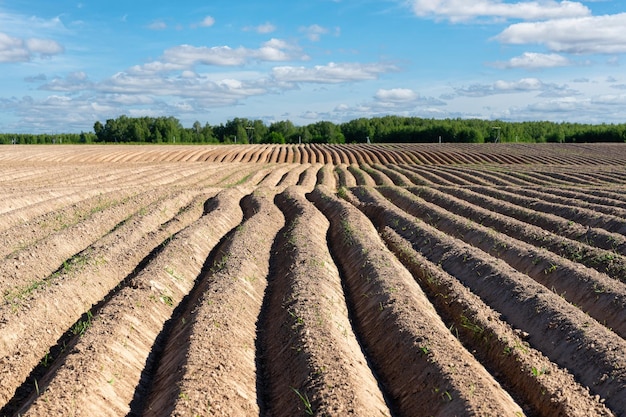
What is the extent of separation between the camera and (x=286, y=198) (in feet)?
76.7

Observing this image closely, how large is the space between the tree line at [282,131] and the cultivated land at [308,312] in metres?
95.1

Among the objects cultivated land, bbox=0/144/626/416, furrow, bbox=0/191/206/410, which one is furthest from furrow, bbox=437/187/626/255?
furrow, bbox=0/191/206/410

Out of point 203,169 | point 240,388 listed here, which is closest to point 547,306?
point 240,388

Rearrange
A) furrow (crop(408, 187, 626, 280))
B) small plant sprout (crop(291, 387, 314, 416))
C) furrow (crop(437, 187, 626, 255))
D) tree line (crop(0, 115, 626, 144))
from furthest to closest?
tree line (crop(0, 115, 626, 144)), furrow (crop(437, 187, 626, 255)), furrow (crop(408, 187, 626, 280)), small plant sprout (crop(291, 387, 314, 416))

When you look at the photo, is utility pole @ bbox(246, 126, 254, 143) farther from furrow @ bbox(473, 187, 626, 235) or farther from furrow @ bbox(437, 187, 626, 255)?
furrow @ bbox(473, 187, 626, 235)

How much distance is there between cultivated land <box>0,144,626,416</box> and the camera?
6.86 metres

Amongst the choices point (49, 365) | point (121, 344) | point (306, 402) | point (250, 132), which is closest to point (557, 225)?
point (306, 402)

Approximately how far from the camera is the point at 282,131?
138m

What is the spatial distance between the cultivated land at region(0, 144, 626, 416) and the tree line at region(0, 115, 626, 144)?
9514cm

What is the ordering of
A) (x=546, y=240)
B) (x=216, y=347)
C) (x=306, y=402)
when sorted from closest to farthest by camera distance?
(x=306, y=402)
(x=216, y=347)
(x=546, y=240)

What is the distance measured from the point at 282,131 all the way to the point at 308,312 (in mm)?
130025

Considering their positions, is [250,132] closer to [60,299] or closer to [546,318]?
[60,299]

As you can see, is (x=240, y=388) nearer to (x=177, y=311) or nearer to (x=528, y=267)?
(x=177, y=311)

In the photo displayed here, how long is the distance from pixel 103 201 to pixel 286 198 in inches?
251
